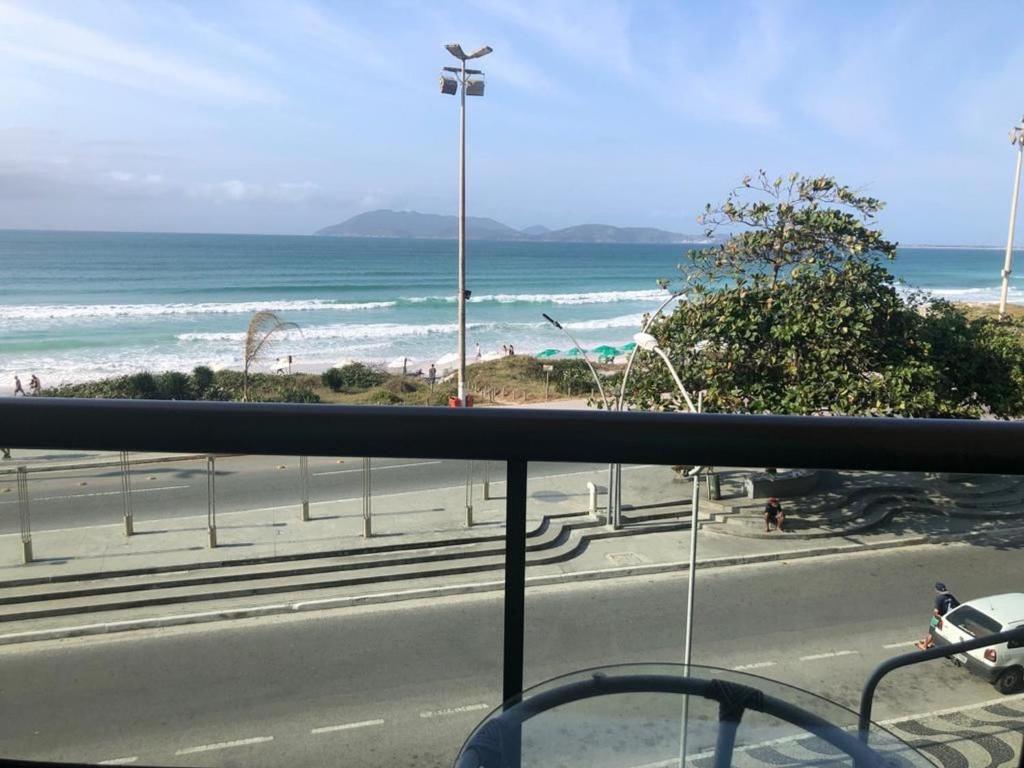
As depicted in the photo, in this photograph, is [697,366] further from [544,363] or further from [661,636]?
[544,363]

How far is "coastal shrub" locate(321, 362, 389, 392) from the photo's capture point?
29.6 m

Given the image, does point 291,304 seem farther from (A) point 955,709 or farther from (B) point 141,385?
(A) point 955,709

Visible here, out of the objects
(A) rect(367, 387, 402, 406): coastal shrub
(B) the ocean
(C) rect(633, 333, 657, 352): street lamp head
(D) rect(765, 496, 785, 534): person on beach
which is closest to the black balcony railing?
(D) rect(765, 496, 785, 534): person on beach

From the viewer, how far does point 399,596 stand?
1303mm

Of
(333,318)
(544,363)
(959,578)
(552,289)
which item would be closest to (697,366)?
(959,578)

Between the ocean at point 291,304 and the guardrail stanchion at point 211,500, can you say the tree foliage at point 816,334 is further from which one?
the guardrail stanchion at point 211,500

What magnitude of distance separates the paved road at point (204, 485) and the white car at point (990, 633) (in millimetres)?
610

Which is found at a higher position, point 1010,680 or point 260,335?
point 1010,680

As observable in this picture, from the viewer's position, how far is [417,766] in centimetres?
128

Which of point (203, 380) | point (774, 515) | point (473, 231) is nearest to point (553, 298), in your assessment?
point (203, 380)

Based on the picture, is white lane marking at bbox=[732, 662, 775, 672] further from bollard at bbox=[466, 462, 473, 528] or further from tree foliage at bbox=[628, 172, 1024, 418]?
tree foliage at bbox=[628, 172, 1024, 418]

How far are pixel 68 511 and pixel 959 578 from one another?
4.42 ft

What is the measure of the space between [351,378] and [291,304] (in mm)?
26382

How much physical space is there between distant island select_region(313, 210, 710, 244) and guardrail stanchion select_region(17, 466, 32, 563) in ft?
560
